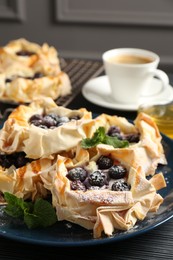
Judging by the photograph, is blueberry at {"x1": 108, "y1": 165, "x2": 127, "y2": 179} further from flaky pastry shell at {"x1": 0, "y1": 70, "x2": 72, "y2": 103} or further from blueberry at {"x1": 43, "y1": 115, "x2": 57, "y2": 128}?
flaky pastry shell at {"x1": 0, "y1": 70, "x2": 72, "y2": 103}

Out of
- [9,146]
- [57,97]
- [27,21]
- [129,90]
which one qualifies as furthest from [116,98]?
[27,21]

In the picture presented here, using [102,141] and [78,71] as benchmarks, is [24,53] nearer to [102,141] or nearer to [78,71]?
[78,71]

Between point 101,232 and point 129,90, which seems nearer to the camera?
point 101,232

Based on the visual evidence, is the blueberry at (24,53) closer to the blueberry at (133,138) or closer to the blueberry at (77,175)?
the blueberry at (133,138)

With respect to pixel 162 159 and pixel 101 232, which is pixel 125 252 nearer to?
pixel 101 232

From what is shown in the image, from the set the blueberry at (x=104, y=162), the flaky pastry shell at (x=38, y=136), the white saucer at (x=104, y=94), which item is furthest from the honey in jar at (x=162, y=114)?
the blueberry at (x=104, y=162)
